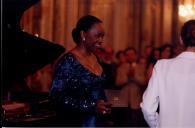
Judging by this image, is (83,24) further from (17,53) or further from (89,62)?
(17,53)

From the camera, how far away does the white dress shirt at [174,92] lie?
202 centimetres

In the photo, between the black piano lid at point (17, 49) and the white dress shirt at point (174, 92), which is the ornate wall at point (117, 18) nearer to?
the black piano lid at point (17, 49)

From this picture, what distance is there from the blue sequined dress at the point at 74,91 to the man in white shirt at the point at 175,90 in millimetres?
486

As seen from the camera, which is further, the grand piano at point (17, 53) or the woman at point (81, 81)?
the grand piano at point (17, 53)

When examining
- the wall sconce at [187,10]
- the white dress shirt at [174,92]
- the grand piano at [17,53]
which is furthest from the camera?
the grand piano at [17,53]

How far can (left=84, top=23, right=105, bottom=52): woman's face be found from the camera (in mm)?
2473

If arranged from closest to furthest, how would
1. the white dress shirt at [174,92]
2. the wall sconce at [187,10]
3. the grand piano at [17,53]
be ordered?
the white dress shirt at [174,92] < the wall sconce at [187,10] < the grand piano at [17,53]

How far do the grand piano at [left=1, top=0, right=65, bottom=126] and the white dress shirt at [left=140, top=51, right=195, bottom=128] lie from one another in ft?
2.84

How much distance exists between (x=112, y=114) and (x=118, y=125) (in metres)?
0.10

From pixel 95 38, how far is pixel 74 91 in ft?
1.35

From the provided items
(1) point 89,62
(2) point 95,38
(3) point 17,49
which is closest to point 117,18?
(2) point 95,38

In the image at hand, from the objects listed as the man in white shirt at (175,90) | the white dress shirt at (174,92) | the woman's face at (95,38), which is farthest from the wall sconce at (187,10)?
the woman's face at (95,38)

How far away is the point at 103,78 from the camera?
2.50 metres

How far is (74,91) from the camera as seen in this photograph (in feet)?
7.94
